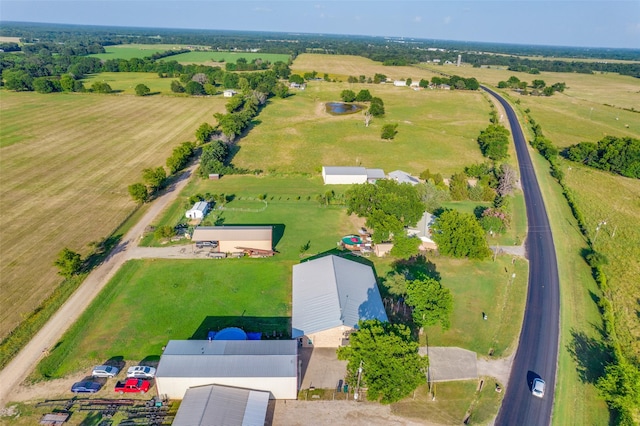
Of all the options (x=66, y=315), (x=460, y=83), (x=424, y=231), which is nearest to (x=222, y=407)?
(x=66, y=315)

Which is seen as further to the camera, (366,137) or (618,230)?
(366,137)

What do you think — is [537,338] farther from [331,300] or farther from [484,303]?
[331,300]

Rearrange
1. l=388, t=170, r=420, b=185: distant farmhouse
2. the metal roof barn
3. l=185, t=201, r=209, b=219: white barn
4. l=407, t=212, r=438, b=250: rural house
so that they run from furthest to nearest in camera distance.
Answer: l=388, t=170, r=420, b=185: distant farmhouse, l=185, t=201, r=209, b=219: white barn, l=407, t=212, r=438, b=250: rural house, the metal roof barn

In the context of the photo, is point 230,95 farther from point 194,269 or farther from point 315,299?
point 315,299

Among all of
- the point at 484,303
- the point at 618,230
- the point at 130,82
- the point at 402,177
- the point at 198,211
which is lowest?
the point at 484,303

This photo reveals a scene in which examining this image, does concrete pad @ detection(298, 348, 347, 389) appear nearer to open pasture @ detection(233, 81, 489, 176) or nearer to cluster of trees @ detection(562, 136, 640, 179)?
open pasture @ detection(233, 81, 489, 176)

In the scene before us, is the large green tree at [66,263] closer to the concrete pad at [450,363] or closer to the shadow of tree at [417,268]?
the shadow of tree at [417,268]

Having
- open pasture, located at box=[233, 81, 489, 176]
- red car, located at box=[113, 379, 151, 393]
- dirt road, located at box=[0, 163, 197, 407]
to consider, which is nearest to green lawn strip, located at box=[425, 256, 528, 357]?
red car, located at box=[113, 379, 151, 393]
